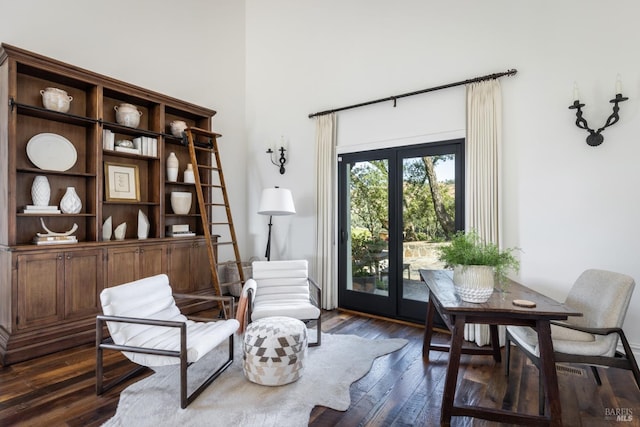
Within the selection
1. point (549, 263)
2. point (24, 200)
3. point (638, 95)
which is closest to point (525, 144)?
point (638, 95)

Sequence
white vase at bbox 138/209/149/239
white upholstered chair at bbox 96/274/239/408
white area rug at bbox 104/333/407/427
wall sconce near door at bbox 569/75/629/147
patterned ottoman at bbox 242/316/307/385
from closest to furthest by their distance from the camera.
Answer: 1. white area rug at bbox 104/333/407/427
2. white upholstered chair at bbox 96/274/239/408
3. patterned ottoman at bbox 242/316/307/385
4. wall sconce near door at bbox 569/75/629/147
5. white vase at bbox 138/209/149/239

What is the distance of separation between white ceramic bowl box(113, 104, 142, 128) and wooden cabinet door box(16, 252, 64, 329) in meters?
1.60

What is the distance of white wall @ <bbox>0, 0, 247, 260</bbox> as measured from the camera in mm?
3425

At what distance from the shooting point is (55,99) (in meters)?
3.19

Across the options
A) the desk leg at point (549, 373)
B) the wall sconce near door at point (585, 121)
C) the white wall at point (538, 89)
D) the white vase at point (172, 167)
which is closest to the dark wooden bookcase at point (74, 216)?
the white vase at point (172, 167)

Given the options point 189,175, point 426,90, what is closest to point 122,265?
point 189,175

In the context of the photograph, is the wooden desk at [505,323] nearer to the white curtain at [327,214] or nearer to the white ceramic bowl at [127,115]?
the white curtain at [327,214]

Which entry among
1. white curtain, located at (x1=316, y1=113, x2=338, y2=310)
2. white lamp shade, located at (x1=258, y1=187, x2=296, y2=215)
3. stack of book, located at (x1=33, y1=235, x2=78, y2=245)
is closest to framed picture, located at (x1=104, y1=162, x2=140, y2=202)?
stack of book, located at (x1=33, y1=235, x2=78, y2=245)

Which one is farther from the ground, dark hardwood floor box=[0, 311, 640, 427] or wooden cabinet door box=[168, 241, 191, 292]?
wooden cabinet door box=[168, 241, 191, 292]

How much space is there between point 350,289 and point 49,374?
3.22 metres

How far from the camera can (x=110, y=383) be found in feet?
8.09

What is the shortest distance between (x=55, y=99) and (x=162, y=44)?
1.79 meters

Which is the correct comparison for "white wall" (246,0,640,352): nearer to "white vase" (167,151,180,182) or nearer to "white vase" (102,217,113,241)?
"white vase" (167,151,180,182)

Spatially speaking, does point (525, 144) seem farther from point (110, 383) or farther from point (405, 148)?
point (110, 383)
